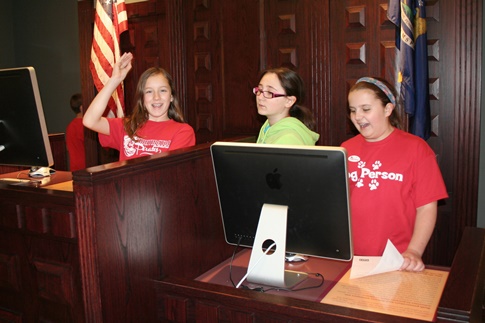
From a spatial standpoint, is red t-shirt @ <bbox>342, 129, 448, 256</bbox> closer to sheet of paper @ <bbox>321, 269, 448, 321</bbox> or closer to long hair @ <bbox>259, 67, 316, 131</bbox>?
sheet of paper @ <bbox>321, 269, 448, 321</bbox>

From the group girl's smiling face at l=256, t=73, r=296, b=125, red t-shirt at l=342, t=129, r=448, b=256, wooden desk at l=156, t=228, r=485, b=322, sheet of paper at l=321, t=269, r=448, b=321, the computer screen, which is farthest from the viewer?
girl's smiling face at l=256, t=73, r=296, b=125

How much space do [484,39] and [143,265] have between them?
2.99 metres

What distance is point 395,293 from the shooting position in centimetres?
164

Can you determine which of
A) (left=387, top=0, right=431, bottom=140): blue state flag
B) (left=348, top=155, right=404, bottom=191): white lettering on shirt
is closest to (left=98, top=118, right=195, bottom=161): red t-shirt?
(left=348, top=155, right=404, bottom=191): white lettering on shirt

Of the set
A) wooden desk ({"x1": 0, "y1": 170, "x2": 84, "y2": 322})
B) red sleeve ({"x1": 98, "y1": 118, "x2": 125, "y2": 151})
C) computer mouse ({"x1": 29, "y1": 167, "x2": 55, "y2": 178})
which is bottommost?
wooden desk ({"x1": 0, "y1": 170, "x2": 84, "y2": 322})

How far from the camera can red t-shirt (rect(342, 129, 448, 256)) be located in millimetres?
1991

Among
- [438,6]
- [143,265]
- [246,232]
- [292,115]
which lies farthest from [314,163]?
[438,6]

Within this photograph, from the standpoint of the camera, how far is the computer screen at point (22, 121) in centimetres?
235

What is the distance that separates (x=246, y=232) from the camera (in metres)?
1.84

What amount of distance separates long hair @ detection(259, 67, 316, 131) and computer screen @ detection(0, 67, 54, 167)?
1127 millimetres

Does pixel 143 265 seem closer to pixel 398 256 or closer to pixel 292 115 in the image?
pixel 398 256

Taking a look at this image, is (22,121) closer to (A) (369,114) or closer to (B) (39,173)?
(B) (39,173)

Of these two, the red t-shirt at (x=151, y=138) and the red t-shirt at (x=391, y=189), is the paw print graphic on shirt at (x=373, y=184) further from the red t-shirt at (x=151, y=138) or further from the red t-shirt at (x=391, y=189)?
the red t-shirt at (x=151, y=138)

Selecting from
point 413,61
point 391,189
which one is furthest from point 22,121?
point 413,61
